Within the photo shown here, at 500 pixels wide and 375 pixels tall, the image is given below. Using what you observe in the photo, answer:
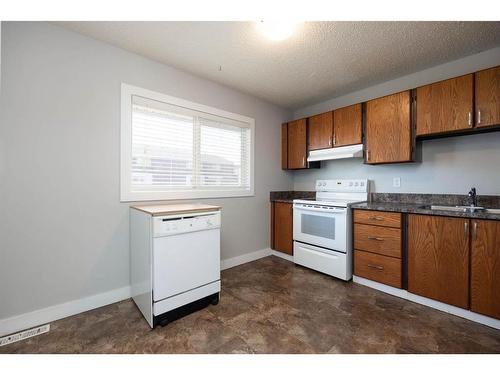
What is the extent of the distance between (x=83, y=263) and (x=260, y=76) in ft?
8.77

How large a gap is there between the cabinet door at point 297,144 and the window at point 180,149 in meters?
0.71

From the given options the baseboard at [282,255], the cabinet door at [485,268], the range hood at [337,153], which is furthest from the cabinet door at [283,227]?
the cabinet door at [485,268]

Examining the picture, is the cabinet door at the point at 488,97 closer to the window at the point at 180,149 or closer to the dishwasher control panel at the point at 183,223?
the window at the point at 180,149

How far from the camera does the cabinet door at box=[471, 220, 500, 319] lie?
164cm

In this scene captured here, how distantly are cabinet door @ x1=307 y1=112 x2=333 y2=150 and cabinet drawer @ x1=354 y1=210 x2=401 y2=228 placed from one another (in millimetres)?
1083

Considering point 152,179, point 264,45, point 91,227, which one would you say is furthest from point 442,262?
point 91,227

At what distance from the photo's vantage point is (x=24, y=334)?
159cm

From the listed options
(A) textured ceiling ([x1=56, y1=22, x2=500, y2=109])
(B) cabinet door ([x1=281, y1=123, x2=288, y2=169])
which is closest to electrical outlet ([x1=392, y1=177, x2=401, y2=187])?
(A) textured ceiling ([x1=56, y1=22, x2=500, y2=109])

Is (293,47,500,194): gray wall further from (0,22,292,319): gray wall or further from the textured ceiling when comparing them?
(0,22,292,319): gray wall

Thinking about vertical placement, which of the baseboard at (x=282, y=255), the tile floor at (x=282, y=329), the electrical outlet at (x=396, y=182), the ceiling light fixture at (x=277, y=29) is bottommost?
the tile floor at (x=282, y=329)

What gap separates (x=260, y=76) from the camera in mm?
2627

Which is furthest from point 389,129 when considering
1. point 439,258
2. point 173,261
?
point 173,261

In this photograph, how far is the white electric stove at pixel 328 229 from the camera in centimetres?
249
